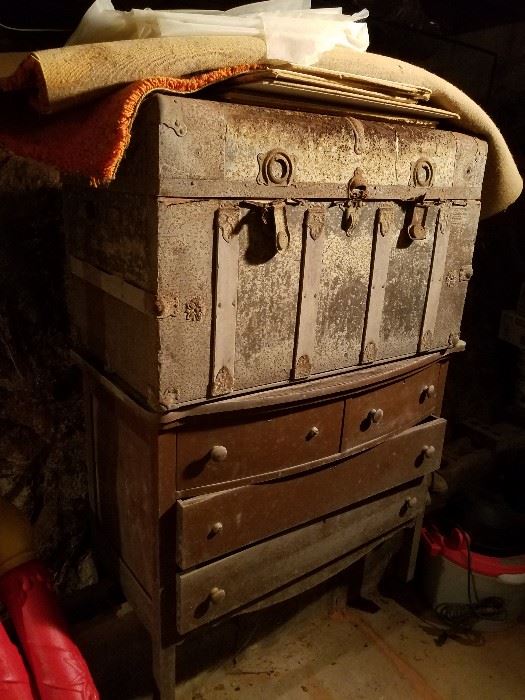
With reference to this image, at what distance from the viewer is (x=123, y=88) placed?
1.10 metres

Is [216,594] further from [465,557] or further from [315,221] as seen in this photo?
[465,557]

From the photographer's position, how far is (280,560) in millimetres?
1681

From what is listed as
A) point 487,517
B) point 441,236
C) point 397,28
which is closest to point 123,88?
point 441,236

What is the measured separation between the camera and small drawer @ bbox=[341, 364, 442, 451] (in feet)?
5.55

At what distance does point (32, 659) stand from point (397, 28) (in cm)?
259

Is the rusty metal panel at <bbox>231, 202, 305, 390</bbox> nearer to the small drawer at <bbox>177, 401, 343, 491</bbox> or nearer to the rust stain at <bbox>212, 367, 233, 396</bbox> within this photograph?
the rust stain at <bbox>212, 367, 233, 396</bbox>

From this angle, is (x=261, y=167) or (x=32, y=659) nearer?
(x=261, y=167)

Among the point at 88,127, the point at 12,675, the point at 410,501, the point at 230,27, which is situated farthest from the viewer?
the point at 410,501

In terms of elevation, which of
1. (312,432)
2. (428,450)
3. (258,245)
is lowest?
(428,450)

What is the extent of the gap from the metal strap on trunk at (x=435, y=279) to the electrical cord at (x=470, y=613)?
3.49ft

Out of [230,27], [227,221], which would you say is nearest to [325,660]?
[227,221]

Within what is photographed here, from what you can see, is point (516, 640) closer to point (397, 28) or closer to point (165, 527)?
point (165, 527)

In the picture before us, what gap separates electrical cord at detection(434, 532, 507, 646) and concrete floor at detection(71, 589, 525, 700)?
0.17 feet

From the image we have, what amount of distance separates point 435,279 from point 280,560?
39.3 inches
